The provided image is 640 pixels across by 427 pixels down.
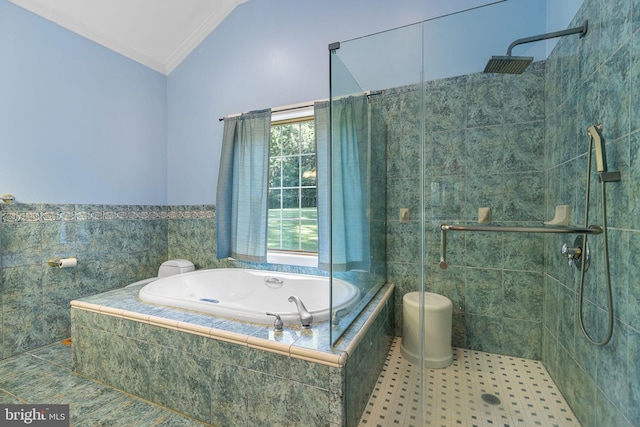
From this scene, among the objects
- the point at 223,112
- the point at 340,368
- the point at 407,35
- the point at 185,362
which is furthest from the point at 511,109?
the point at 223,112

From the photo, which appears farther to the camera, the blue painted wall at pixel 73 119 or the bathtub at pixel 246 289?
the bathtub at pixel 246 289

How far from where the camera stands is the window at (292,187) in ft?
9.06

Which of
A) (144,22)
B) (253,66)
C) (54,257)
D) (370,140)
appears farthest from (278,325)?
(144,22)

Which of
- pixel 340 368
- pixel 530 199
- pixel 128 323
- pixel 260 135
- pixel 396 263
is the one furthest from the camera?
pixel 260 135

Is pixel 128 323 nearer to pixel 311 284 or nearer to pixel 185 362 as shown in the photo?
pixel 185 362

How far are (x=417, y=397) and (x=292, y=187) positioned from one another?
2.01m

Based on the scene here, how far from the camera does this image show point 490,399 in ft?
4.84

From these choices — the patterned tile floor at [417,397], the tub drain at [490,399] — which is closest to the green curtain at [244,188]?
the patterned tile floor at [417,397]

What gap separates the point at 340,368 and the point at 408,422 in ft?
1.95

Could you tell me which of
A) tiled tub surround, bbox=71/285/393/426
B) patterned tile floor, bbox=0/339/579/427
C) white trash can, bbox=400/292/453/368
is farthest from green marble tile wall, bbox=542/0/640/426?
tiled tub surround, bbox=71/285/393/426

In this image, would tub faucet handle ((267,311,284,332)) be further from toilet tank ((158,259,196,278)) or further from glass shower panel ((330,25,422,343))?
toilet tank ((158,259,196,278))

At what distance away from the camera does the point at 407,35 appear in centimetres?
175

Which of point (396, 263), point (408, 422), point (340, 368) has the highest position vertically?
point (396, 263)

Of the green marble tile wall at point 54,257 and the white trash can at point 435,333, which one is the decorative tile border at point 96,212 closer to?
the green marble tile wall at point 54,257
